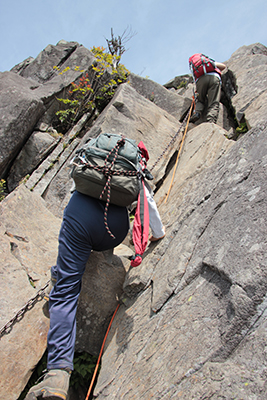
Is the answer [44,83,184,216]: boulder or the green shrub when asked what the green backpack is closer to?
[44,83,184,216]: boulder

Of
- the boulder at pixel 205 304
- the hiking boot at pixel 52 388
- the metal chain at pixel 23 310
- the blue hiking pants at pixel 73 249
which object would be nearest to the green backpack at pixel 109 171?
the blue hiking pants at pixel 73 249

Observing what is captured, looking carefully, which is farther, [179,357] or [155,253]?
[155,253]

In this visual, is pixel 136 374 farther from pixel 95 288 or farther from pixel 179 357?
pixel 95 288

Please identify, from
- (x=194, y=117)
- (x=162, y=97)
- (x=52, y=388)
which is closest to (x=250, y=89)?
(x=194, y=117)

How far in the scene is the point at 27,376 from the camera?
3.14 metres

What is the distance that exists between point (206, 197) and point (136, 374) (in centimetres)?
256

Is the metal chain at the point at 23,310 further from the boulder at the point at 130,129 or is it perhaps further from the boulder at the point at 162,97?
the boulder at the point at 162,97

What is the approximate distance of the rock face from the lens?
6.70ft

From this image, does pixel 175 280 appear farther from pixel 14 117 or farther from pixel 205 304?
pixel 14 117

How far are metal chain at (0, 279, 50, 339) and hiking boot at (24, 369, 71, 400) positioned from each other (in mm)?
846

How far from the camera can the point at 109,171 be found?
321 centimetres

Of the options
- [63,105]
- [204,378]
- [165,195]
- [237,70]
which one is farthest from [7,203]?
[237,70]

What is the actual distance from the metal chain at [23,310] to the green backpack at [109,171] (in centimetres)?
172

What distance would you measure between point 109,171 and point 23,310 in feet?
7.69
